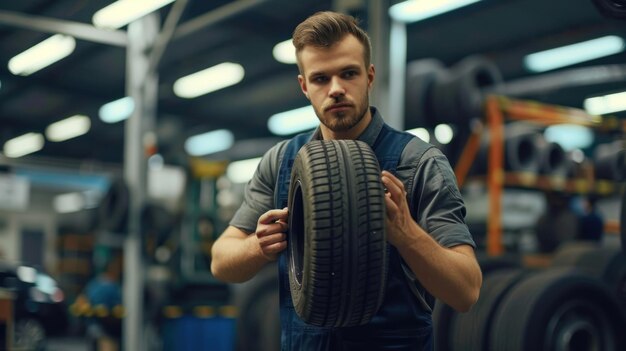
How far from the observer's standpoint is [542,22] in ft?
28.4

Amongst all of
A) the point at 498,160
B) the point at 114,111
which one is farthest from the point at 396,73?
the point at 114,111

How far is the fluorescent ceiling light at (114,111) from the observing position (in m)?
12.8

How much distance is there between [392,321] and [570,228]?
4366mm

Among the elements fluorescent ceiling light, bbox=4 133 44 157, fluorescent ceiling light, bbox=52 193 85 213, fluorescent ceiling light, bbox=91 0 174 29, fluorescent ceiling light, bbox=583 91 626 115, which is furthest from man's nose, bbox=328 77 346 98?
fluorescent ceiling light, bbox=52 193 85 213

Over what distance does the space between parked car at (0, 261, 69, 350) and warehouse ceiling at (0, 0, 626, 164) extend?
1755mm

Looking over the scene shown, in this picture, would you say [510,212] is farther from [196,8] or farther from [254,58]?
[254,58]

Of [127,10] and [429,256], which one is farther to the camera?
[127,10]

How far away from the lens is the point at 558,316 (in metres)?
3.24

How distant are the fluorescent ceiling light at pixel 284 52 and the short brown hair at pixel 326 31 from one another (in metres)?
8.08

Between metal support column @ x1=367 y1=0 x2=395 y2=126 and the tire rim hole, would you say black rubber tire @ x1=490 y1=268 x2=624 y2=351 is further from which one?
the tire rim hole

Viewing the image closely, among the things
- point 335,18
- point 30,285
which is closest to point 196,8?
point 30,285

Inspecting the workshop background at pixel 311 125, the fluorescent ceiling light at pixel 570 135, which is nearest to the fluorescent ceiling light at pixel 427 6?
the workshop background at pixel 311 125

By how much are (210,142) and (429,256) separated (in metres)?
14.5

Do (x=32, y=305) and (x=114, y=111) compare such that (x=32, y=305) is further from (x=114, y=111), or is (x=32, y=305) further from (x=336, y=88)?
(x=114, y=111)
